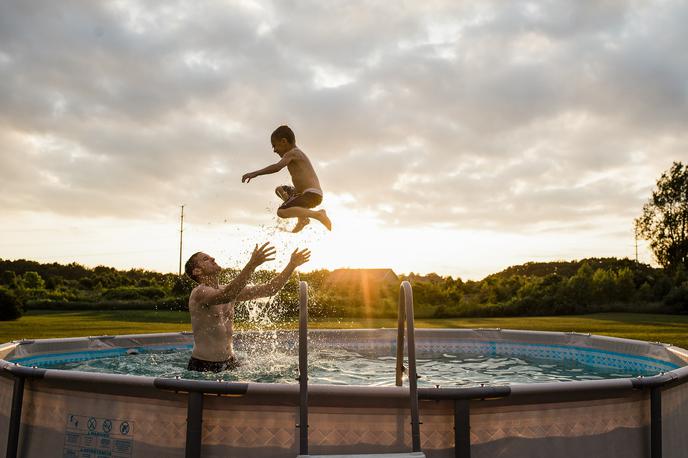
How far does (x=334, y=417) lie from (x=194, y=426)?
0.78 metres

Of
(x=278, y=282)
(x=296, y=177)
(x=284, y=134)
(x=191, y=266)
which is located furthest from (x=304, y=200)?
(x=191, y=266)

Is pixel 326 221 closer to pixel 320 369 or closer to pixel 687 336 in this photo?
pixel 320 369

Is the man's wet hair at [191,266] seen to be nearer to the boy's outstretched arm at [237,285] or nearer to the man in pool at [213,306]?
the man in pool at [213,306]

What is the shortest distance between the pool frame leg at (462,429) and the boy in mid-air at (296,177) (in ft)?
8.76

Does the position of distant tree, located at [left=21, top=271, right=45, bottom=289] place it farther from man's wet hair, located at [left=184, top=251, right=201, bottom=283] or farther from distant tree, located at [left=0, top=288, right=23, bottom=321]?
man's wet hair, located at [left=184, top=251, right=201, bottom=283]

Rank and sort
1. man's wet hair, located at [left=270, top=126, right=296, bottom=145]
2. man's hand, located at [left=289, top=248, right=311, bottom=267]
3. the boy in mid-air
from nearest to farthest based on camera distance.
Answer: man's hand, located at [left=289, top=248, right=311, bottom=267], the boy in mid-air, man's wet hair, located at [left=270, top=126, right=296, bottom=145]

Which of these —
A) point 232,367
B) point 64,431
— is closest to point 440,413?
point 64,431

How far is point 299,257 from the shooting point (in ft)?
16.5

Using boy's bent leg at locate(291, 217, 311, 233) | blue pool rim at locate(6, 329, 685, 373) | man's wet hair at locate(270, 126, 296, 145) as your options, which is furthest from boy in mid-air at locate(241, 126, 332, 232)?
blue pool rim at locate(6, 329, 685, 373)

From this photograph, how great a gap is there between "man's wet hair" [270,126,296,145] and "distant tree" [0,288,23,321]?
16.5 m

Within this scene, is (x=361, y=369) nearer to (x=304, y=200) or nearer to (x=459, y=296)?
(x=304, y=200)

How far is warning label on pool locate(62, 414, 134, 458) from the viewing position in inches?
124

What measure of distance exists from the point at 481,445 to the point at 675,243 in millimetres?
49631

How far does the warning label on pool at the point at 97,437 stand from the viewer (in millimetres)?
3141
